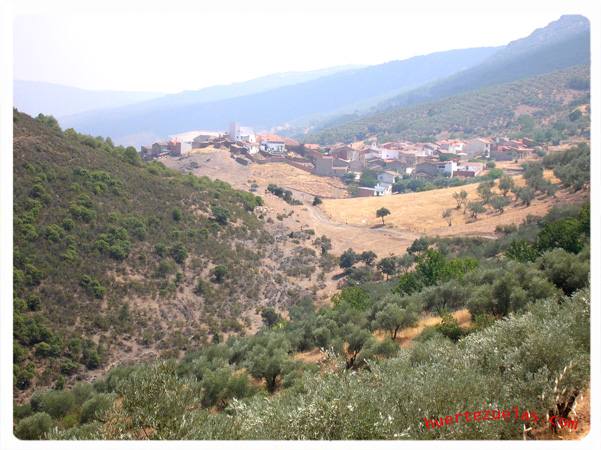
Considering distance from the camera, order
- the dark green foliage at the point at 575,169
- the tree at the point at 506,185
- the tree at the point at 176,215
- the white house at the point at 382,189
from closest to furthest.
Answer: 1. the dark green foliage at the point at 575,169
2. the tree at the point at 176,215
3. the tree at the point at 506,185
4. the white house at the point at 382,189

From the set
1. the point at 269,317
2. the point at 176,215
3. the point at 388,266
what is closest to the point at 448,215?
the point at 388,266

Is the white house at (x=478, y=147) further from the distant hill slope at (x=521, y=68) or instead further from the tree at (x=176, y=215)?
the tree at (x=176, y=215)

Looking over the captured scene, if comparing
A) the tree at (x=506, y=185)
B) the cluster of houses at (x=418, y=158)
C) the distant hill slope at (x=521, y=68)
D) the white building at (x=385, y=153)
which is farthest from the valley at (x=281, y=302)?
the distant hill slope at (x=521, y=68)

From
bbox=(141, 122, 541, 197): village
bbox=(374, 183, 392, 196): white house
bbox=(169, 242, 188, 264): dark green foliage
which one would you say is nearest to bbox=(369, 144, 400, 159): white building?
bbox=(141, 122, 541, 197): village

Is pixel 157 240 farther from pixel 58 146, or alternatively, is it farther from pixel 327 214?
pixel 327 214

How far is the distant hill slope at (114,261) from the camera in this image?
547 inches

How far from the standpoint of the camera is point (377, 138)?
280 ft

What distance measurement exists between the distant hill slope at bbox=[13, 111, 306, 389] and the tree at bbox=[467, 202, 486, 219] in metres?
12.5

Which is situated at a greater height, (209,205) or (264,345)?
(209,205)

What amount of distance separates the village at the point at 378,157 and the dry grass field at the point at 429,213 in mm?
9651

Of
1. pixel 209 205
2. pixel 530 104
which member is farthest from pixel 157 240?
pixel 530 104

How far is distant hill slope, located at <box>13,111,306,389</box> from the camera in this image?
1388 centimetres

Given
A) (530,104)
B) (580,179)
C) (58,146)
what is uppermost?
(530,104)
